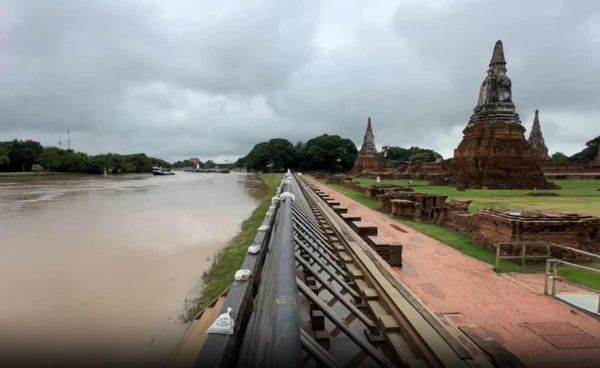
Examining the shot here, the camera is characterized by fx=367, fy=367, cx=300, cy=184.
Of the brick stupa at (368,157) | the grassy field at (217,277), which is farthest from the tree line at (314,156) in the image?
the grassy field at (217,277)

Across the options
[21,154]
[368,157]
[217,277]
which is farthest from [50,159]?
[217,277]

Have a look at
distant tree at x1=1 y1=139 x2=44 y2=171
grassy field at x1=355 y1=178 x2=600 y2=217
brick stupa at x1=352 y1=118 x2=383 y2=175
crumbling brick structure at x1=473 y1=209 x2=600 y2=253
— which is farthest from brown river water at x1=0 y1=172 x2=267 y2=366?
distant tree at x1=1 y1=139 x2=44 y2=171

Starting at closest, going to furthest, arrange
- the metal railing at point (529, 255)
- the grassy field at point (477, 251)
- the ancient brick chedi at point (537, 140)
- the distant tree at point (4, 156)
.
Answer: the grassy field at point (477, 251), the metal railing at point (529, 255), the ancient brick chedi at point (537, 140), the distant tree at point (4, 156)

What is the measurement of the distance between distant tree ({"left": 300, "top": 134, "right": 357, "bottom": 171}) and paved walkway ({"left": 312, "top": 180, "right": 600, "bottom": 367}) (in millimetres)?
59911

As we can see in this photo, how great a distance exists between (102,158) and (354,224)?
88550 mm

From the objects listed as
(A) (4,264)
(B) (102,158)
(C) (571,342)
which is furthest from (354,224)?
(B) (102,158)

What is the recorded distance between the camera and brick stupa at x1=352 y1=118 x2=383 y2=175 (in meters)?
47.5

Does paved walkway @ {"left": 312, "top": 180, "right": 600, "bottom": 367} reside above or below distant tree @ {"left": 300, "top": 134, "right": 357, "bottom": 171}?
below

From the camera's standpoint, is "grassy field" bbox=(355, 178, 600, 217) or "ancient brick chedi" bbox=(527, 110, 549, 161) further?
"ancient brick chedi" bbox=(527, 110, 549, 161)

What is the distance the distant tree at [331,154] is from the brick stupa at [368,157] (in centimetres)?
1665

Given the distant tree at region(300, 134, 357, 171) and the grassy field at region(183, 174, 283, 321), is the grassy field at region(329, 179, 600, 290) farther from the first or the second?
the distant tree at region(300, 134, 357, 171)

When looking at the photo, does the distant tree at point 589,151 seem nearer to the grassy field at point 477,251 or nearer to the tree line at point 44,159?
the grassy field at point 477,251

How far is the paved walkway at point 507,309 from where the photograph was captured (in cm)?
349

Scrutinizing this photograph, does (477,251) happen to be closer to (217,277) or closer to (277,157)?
(217,277)
